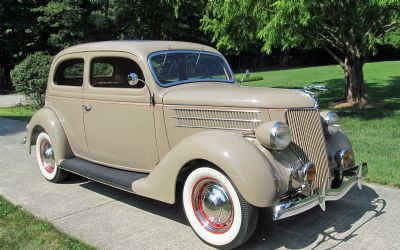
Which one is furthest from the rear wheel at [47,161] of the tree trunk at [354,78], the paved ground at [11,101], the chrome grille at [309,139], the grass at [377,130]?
the paved ground at [11,101]

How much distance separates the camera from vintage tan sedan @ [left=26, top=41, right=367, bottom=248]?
3.66 metres

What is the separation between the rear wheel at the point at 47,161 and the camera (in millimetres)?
5802

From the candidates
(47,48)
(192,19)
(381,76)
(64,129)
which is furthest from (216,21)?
(192,19)

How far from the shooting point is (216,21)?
1173 cm

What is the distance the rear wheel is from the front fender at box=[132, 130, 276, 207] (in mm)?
2115

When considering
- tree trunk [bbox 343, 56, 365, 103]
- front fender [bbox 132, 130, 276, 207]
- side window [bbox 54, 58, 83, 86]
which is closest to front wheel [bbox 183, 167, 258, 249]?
front fender [bbox 132, 130, 276, 207]

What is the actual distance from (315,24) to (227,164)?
320 inches

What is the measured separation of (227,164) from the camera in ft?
11.8

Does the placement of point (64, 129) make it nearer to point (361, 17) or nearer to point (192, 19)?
point (361, 17)

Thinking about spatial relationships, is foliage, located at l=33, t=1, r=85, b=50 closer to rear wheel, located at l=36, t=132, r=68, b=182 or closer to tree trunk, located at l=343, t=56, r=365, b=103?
tree trunk, located at l=343, t=56, r=365, b=103

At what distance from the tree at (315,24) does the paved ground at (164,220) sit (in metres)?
4.57

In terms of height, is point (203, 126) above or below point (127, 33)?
below

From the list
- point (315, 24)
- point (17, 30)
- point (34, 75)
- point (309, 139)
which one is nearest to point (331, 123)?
point (309, 139)

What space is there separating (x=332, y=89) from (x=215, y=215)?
14629 millimetres
